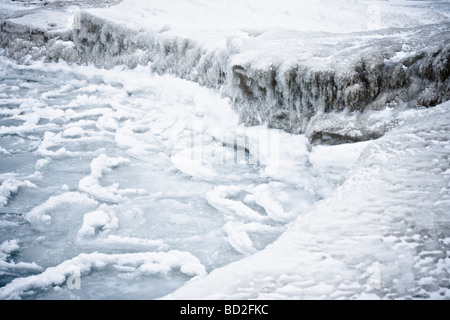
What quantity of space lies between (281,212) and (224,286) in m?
2.22

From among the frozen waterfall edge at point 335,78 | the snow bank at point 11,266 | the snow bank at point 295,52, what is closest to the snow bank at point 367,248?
the frozen waterfall edge at point 335,78

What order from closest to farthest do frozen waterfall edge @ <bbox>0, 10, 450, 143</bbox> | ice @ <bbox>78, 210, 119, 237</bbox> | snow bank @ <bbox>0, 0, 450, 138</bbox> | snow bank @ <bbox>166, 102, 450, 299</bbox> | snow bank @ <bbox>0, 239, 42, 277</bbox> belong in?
snow bank @ <bbox>166, 102, 450, 299</bbox>
snow bank @ <bbox>0, 239, 42, 277</bbox>
ice @ <bbox>78, 210, 119, 237</bbox>
frozen waterfall edge @ <bbox>0, 10, 450, 143</bbox>
snow bank @ <bbox>0, 0, 450, 138</bbox>

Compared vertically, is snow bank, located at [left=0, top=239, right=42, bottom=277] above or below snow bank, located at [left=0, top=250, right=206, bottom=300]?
below

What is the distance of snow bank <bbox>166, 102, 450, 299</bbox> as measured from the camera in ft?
5.93

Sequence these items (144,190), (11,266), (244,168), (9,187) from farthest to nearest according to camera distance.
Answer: (244,168) → (144,190) → (9,187) → (11,266)

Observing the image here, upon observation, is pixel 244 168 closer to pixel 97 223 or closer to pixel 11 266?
pixel 97 223

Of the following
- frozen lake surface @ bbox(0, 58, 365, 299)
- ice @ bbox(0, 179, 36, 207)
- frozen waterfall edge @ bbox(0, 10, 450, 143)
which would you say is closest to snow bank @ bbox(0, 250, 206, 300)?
frozen lake surface @ bbox(0, 58, 365, 299)

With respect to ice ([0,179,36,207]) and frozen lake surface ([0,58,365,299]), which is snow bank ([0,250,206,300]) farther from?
ice ([0,179,36,207])

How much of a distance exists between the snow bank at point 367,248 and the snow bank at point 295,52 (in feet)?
6.12

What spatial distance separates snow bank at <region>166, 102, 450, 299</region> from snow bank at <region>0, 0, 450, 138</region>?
73.4 inches

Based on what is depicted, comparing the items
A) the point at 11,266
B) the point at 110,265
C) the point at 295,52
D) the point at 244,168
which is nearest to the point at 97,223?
the point at 110,265

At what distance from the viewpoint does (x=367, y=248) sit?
2059mm

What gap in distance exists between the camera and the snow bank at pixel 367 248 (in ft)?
5.93

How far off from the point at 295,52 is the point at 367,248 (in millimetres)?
3938
